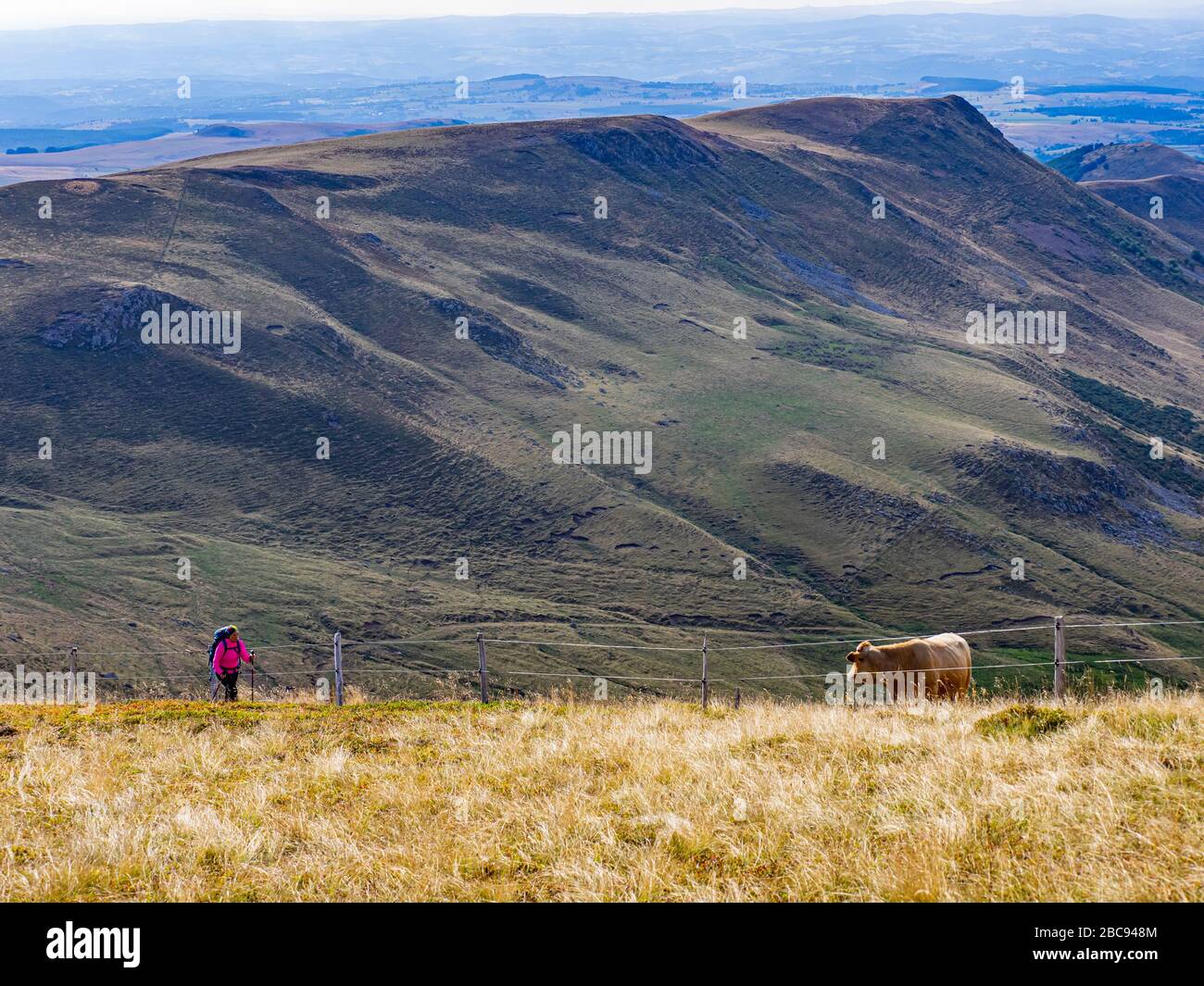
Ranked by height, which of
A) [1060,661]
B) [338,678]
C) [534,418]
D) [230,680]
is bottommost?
[230,680]

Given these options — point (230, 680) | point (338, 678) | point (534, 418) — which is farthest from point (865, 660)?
point (534, 418)

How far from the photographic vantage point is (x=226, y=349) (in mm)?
76125

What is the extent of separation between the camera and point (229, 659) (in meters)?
20.1

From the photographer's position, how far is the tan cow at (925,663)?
64.1ft

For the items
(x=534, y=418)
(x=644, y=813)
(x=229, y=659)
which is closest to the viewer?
(x=644, y=813)

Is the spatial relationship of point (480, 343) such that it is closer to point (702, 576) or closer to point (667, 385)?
point (667, 385)

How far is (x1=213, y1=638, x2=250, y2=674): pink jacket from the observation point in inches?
792

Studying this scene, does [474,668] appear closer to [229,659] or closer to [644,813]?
[229,659]

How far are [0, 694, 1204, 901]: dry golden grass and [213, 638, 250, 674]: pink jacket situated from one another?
5857mm

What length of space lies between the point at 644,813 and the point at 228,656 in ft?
40.3

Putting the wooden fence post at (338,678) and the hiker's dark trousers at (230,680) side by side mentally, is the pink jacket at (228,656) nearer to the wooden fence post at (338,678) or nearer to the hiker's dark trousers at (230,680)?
the hiker's dark trousers at (230,680)

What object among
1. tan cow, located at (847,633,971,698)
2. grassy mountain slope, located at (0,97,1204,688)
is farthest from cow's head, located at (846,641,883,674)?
grassy mountain slope, located at (0,97,1204,688)

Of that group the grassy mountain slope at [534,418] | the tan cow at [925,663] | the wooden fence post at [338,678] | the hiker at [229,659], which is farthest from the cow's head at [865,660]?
the grassy mountain slope at [534,418]

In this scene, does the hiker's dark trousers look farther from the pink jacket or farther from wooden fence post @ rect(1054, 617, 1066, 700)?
wooden fence post @ rect(1054, 617, 1066, 700)
